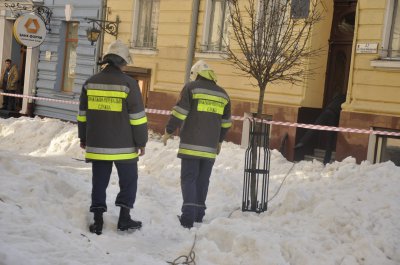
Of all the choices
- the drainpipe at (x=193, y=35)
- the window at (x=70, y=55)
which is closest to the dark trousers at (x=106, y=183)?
the drainpipe at (x=193, y=35)

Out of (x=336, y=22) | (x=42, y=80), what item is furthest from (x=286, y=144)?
(x=42, y=80)

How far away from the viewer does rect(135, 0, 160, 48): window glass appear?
15.1 m

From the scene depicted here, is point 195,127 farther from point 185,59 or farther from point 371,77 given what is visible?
point 185,59

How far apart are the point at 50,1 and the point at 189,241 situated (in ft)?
47.1

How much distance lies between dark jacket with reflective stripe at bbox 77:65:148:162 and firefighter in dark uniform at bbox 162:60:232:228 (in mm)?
824

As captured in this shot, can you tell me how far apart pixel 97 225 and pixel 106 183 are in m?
0.43

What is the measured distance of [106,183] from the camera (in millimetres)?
6039

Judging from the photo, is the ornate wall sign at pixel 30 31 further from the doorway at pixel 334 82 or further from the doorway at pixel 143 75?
the doorway at pixel 334 82

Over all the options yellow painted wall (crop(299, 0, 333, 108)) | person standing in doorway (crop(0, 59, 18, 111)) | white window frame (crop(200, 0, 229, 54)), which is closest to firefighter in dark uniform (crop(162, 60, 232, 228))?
yellow painted wall (crop(299, 0, 333, 108))

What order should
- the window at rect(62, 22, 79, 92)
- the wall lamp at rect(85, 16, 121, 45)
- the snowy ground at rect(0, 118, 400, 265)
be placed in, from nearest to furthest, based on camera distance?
the snowy ground at rect(0, 118, 400, 265), the wall lamp at rect(85, 16, 121, 45), the window at rect(62, 22, 79, 92)

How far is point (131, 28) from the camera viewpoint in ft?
50.5

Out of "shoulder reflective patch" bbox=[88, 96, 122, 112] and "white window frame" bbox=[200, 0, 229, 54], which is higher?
"white window frame" bbox=[200, 0, 229, 54]

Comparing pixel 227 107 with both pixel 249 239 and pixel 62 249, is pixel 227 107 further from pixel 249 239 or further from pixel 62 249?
pixel 62 249

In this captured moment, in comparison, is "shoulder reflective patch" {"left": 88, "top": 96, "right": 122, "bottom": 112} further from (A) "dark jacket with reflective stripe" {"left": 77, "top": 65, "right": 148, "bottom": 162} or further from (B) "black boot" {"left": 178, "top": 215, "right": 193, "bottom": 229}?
(B) "black boot" {"left": 178, "top": 215, "right": 193, "bottom": 229}
